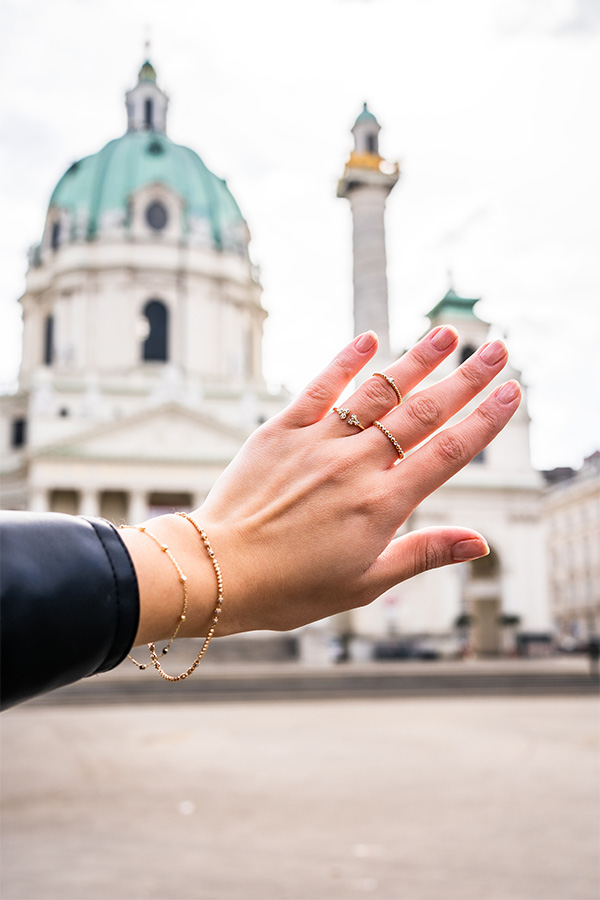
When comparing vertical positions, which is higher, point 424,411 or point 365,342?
point 365,342

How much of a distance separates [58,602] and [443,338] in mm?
1053

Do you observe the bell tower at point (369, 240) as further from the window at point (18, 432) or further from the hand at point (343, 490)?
the hand at point (343, 490)

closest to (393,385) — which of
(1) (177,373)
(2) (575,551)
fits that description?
(1) (177,373)

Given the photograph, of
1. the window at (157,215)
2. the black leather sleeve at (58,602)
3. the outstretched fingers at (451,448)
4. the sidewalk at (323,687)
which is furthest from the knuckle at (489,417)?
the window at (157,215)

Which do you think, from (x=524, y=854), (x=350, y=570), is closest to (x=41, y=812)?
(x=524, y=854)

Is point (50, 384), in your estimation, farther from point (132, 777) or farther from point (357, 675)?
point (132, 777)

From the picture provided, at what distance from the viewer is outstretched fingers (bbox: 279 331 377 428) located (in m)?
1.92

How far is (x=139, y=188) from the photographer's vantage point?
6544 cm

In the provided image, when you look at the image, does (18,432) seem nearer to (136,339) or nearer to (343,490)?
(136,339)

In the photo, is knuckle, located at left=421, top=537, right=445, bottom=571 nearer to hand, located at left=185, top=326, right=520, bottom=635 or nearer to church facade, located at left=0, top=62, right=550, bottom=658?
hand, located at left=185, top=326, right=520, bottom=635

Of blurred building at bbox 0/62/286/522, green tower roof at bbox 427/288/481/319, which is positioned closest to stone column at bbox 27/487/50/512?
blurred building at bbox 0/62/286/522

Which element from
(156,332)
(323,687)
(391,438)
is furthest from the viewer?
(156,332)

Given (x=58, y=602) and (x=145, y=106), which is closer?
(x=58, y=602)

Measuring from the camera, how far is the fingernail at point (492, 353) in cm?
200
